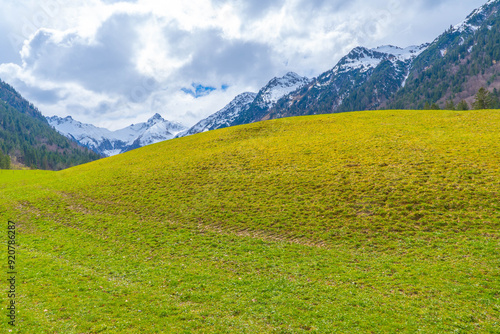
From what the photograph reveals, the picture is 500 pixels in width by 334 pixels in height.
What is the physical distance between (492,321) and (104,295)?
2298 centimetres

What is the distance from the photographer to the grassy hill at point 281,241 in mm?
15062

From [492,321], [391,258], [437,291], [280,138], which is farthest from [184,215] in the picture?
[280,138]

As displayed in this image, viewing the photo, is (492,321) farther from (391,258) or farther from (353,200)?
(353,200)

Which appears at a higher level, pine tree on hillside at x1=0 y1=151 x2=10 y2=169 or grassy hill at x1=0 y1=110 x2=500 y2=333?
pine tree on hillside at x1=0 y1=151 x2=10 y2=169

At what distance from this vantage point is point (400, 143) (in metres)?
44.3

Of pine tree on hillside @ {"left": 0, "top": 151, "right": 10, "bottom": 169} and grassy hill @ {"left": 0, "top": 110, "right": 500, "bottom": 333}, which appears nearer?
grassy hill @ {"left": 0, "top": 110, "right": 500, "bottom": 333}

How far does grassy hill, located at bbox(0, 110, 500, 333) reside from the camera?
1506 cm

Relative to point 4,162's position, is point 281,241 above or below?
below

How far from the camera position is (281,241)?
25156 millimetres

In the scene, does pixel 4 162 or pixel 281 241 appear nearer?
pixel 281 241

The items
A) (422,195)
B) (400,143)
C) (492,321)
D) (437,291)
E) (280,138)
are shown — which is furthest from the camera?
(280,138)

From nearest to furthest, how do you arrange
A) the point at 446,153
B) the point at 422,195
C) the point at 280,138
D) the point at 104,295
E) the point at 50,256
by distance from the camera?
the point at 104,295 → the point at 50,256 → the point at 422,195 → the point at 446,153 → the point at 280,138

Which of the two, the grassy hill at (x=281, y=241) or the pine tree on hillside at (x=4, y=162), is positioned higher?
the pine tree on hillside at (x=4, y=162)

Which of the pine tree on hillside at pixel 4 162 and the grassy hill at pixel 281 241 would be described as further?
the pine tree on hillside at pixel 4 162
